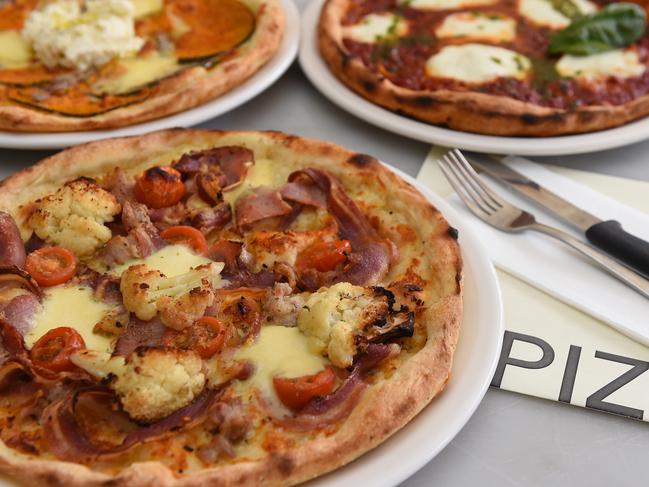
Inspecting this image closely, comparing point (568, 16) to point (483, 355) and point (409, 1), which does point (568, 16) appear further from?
point (483, 355)

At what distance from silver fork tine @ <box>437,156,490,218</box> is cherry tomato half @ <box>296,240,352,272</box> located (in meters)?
0.90

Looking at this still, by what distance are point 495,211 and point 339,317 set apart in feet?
4.49

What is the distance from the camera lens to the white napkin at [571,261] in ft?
11.2

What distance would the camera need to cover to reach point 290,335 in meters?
2.94

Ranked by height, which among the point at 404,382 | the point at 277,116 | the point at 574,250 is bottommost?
the point at 277,116

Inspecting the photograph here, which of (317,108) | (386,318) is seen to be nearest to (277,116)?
(317,108)

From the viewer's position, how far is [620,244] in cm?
355

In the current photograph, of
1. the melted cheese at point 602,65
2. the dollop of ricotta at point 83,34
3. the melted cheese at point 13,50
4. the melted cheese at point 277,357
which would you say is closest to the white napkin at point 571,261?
the melted cheese at point 602,65

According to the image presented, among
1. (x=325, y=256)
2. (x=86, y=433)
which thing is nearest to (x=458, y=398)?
(x=325, y=256)

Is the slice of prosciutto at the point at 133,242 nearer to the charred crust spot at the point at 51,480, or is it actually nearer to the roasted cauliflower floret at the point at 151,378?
the roasted cauliflower floret at the point at 151,378

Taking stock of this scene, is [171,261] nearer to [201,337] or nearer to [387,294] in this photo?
[201,337]

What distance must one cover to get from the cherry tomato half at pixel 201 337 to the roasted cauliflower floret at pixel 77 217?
63 centimetres

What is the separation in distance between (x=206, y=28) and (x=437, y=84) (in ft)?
5.44

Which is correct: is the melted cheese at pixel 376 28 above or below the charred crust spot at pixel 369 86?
below
